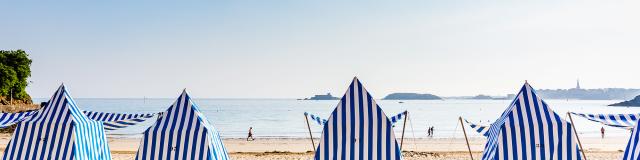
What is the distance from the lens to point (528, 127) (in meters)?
7.07

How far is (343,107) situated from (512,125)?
2246mm

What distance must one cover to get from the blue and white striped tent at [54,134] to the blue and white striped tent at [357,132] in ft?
12.4

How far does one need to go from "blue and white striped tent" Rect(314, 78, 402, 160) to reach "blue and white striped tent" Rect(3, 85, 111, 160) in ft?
12.4

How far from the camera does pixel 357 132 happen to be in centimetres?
695

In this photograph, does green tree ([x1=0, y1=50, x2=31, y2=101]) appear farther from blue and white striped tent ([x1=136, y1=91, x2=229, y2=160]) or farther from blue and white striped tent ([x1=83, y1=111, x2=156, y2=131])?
blue and white striped tent ([x1=136, y1=91, x2=229, y2=160])

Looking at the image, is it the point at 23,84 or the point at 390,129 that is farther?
the point at 23,84

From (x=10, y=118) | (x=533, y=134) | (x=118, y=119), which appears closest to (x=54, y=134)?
(x=118, y=119)

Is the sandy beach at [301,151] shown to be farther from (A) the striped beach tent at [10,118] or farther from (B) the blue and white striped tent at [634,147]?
(B) the blue and white striped tent at [634,147]

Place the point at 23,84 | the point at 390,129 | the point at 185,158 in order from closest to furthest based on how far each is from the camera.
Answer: the point at 390,129, the point at 185,158, the point at 23,84

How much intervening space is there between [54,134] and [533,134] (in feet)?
22.4

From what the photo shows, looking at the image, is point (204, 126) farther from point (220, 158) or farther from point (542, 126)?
point (542, 126)

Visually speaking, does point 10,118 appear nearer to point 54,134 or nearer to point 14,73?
point 54,134

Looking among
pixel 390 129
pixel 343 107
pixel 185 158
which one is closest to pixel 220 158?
pixel 185 158

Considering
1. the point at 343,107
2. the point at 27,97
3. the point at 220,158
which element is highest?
the point at 27,97
